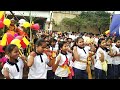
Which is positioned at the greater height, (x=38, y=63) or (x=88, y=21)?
(x=88, y=21)

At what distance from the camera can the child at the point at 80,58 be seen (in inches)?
207

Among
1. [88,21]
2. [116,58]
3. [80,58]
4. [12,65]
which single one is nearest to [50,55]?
[80,58]

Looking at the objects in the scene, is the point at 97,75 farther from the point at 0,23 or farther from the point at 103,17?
the point at 103,17

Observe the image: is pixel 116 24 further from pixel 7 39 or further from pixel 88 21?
pixel 88 21

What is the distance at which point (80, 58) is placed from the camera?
17.4 ft

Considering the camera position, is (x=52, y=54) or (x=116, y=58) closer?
(x=52, y=54)

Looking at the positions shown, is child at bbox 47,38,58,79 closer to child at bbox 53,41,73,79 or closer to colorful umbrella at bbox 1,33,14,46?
child at bbox 53,41,73,79

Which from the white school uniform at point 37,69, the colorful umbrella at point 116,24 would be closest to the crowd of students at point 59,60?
the white school uniform at point 37,69

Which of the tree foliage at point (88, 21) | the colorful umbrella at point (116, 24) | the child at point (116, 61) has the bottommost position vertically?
the child at point (116, 61)

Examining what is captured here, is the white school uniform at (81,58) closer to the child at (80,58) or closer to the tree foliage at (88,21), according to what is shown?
the child at (80,58)

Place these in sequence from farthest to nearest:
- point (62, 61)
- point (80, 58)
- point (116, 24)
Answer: point (116, 24)
point (80, 58)
point (62, 61)
